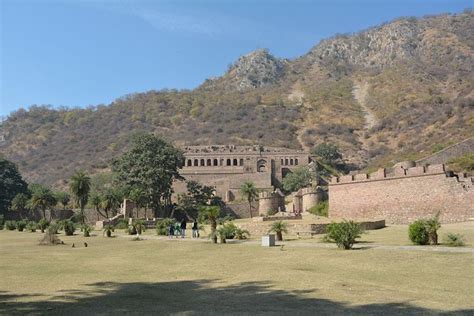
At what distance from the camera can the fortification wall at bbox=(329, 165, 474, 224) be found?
3067 cm

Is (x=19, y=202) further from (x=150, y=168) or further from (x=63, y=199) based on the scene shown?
(x=150, y=168)

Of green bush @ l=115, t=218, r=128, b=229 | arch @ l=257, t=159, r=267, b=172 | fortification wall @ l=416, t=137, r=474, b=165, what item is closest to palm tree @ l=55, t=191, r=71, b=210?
green bush @ l=115, t=218, r=128, b=229

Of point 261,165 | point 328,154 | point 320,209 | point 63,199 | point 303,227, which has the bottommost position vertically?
point 303,227

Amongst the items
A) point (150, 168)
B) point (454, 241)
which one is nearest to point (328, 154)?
point (150, 168)

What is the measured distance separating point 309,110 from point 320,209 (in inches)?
3279

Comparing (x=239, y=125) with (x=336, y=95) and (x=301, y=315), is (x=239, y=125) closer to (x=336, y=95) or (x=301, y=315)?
(x=336, y=95)

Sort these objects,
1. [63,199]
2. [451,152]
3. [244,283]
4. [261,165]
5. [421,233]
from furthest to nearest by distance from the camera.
→ [261,165] < [63,199] < [451,152] < [421,233] < [244,283]

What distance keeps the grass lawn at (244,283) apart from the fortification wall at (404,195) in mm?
15223

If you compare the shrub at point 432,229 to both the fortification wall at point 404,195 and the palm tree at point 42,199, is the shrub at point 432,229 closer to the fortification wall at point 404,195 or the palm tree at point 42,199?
the fortification wall at point 404,195

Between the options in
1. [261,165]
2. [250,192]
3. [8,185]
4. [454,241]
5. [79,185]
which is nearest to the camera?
[454,241]

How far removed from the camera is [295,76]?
561 ft

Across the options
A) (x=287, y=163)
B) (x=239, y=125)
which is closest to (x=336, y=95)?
(x=239, y=125)

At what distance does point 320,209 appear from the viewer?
45.0 metres

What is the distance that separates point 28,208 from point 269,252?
166 feet
